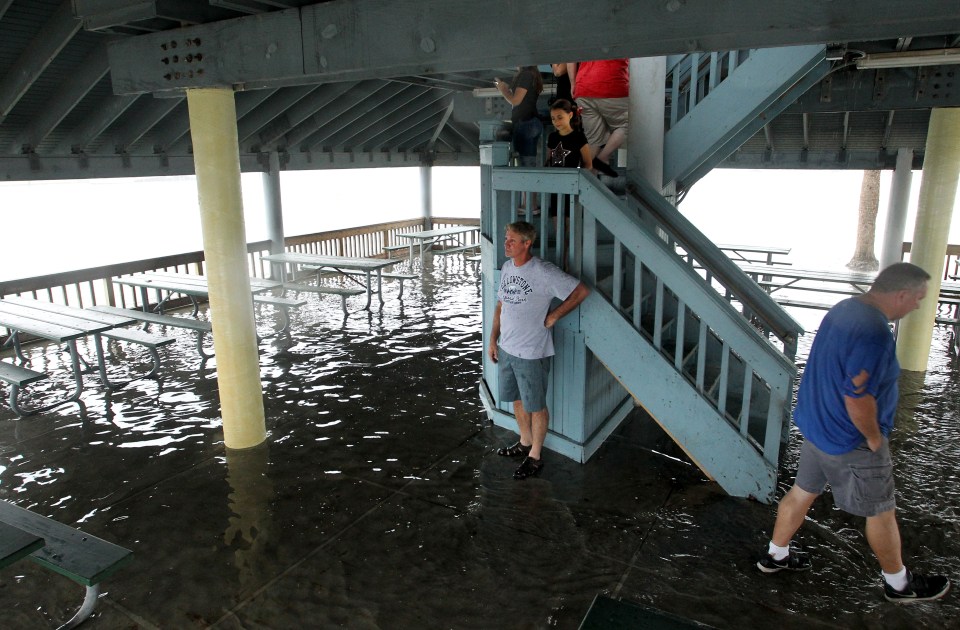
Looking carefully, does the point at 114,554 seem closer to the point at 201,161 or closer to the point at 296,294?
the point at 201,161

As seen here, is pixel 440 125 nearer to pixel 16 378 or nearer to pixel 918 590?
pixel 16 378

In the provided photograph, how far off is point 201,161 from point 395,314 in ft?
18.9

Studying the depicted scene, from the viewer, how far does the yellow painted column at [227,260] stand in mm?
5113

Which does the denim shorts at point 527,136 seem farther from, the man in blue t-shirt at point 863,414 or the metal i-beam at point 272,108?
the metal i-beam at point 272,108

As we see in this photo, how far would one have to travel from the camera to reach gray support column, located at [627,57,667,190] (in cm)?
585

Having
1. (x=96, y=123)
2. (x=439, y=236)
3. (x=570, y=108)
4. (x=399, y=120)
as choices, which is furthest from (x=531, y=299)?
(x=399, y=120)

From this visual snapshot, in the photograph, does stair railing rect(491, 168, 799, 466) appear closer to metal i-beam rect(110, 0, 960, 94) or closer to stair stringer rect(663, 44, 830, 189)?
stair stringer rect(663, 44, 830, 189)

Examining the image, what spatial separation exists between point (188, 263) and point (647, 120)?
8.91 m

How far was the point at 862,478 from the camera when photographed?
3430 millimetres

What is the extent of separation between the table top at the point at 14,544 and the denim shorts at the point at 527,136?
4.89 metres

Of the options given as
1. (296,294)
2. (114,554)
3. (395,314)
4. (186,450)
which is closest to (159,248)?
(296,294)

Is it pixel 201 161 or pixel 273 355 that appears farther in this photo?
pixel 273 355

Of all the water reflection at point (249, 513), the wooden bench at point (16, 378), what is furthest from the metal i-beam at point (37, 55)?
the water reflection at point (249, 513)

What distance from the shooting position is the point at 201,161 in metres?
5.16
